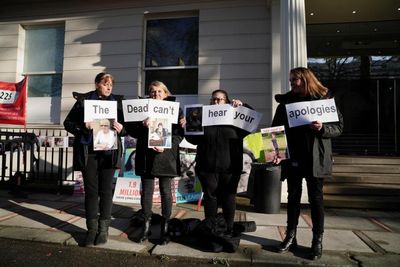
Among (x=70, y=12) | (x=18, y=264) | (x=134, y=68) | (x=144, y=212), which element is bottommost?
(x=18, y=264)

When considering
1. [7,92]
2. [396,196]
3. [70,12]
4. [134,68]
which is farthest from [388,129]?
[7,92]

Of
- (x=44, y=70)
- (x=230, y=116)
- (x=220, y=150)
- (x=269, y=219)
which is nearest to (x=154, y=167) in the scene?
(x=220, y=150)

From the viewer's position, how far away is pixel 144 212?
379 centimetres

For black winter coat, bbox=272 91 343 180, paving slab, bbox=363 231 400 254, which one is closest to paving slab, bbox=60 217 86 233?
black winter coat, bbox=272 91 343 180

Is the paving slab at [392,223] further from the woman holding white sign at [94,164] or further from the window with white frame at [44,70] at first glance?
the window with white frame at [44,70]

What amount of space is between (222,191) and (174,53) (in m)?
5.37

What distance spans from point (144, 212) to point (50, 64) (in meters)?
6.79

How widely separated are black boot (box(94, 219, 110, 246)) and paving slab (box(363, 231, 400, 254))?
3.20 meters

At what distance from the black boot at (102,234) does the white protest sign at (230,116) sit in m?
1.65

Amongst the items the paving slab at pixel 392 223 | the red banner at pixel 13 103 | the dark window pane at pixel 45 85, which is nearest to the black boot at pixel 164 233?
the paving slab at pixel 392 223

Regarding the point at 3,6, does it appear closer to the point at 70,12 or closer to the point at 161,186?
the point at 70,12

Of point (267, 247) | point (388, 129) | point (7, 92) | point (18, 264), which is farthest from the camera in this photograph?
point (388, 129)

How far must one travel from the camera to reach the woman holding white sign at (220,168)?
368 cm

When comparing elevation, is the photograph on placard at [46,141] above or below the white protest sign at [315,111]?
below
